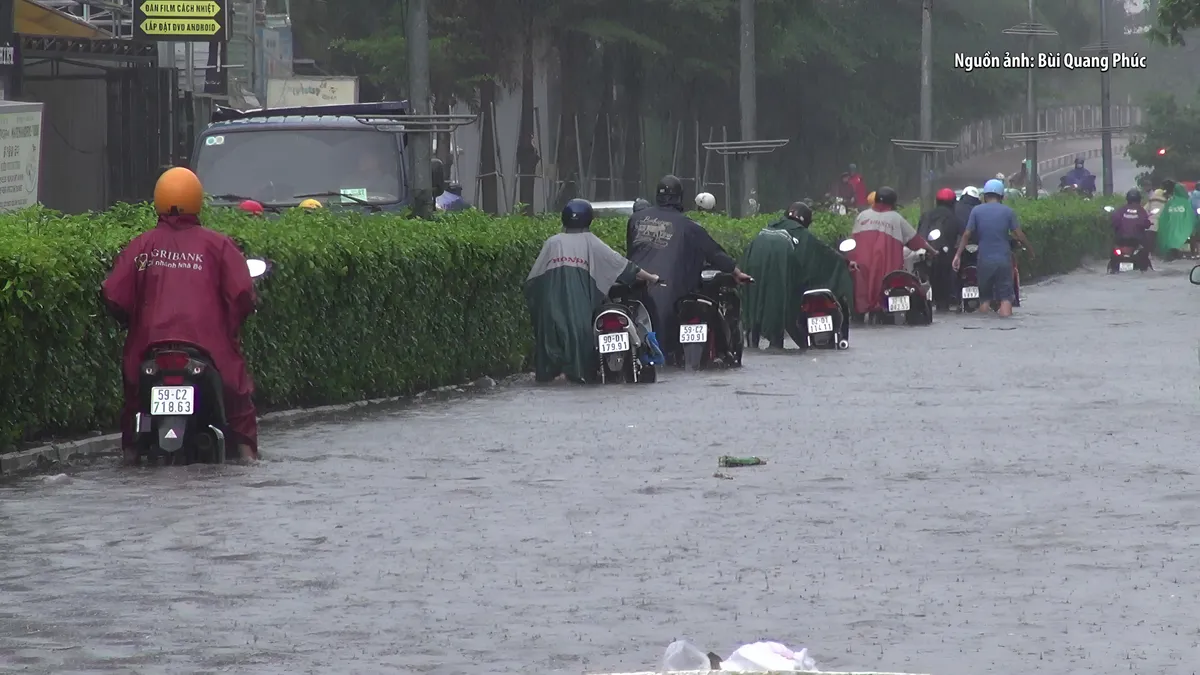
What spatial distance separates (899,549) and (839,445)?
14.0ft

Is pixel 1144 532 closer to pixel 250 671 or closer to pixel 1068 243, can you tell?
pixel 250 671

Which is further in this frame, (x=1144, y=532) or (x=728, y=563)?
(x=1144, y=532)

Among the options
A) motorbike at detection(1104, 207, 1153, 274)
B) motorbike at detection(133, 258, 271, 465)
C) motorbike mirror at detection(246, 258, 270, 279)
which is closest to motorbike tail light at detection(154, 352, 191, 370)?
motorbike at detection(133, 258, 271, 465)

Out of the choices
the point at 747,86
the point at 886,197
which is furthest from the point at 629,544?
the point at 747,86

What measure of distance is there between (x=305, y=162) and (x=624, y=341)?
419 cm

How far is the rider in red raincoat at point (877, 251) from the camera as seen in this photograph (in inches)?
1105

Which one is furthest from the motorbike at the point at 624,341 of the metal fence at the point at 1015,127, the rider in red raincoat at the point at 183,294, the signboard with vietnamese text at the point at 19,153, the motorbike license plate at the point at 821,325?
the metal fence at the point at 1015,127

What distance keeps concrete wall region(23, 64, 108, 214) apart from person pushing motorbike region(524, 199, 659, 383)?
603 inches

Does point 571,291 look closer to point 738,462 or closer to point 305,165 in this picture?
point 305,165

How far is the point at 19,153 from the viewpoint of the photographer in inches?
873

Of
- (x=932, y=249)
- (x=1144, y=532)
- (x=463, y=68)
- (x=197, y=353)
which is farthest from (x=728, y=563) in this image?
(x=463, y=68)

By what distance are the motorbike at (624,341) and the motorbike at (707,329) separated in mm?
1232

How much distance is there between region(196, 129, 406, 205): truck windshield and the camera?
21.5 meters

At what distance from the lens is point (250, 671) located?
7457 mm
